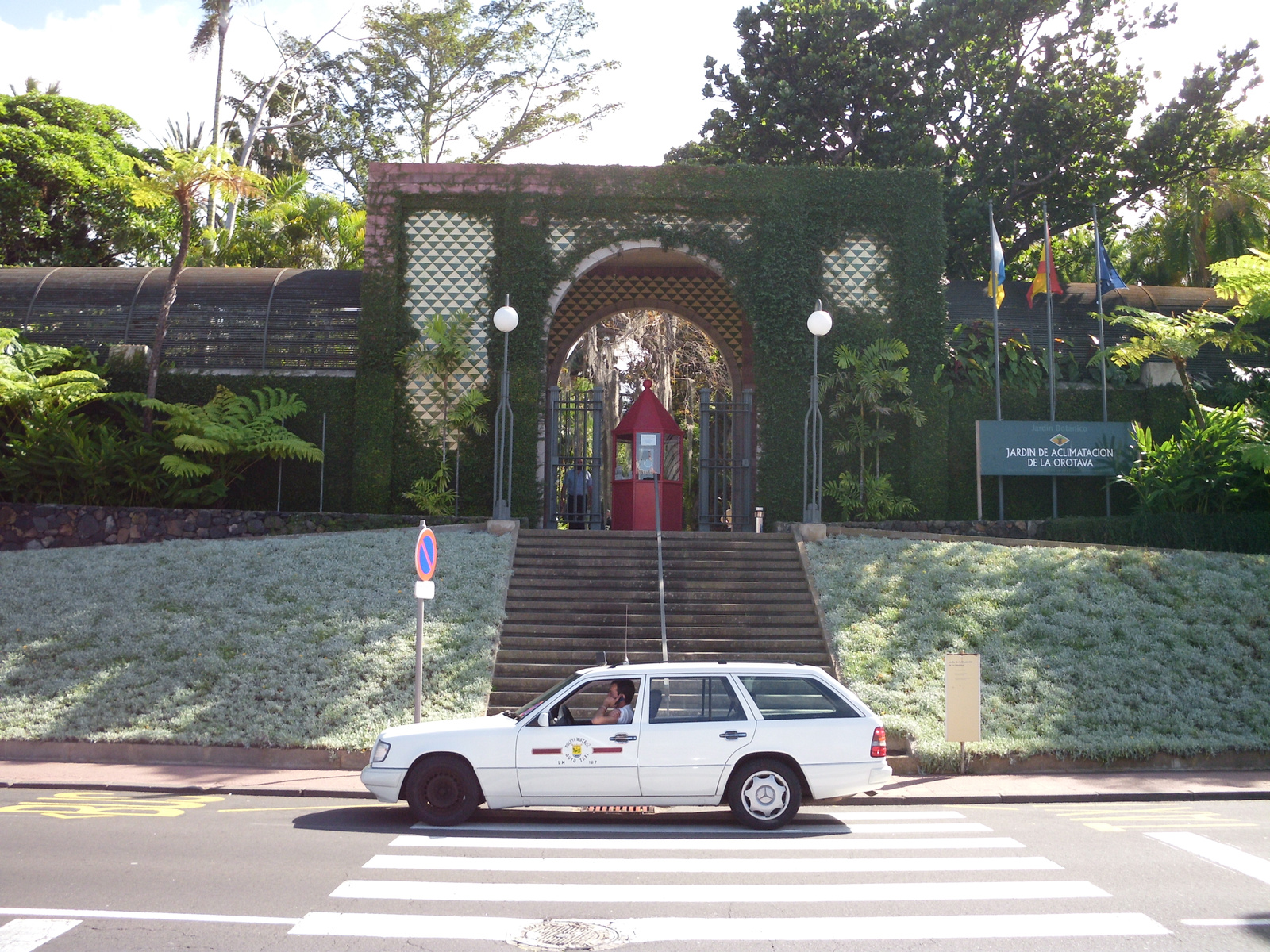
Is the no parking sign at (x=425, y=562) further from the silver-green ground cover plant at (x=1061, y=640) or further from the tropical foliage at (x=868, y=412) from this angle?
the tropical foliage at (x=868, y=412)

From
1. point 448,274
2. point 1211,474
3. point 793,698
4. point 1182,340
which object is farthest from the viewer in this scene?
point 448,274

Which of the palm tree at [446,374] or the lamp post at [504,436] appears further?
the palm tree at [446,374]

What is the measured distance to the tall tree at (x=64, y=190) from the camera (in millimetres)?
34344

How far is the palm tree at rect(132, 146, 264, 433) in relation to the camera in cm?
2006

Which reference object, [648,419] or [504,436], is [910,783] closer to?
[648,419]

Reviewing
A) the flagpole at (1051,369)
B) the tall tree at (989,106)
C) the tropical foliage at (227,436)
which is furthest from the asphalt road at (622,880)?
the tall tree at (989,106)

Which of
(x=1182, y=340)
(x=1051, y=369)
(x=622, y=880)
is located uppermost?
(x=1182, y=340)

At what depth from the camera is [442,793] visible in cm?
874

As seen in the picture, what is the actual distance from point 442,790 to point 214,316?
17042 millimetres

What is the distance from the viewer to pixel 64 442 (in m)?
19.6

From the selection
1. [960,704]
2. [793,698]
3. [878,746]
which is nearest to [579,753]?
[793,698]

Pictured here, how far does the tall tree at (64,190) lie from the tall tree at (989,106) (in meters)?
21.7

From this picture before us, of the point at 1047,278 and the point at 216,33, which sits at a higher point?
the point at 216,33

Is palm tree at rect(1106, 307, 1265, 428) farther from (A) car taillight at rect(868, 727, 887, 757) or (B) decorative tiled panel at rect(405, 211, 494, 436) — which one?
(A) car taillight at rect(868, 727, 887, 757)
